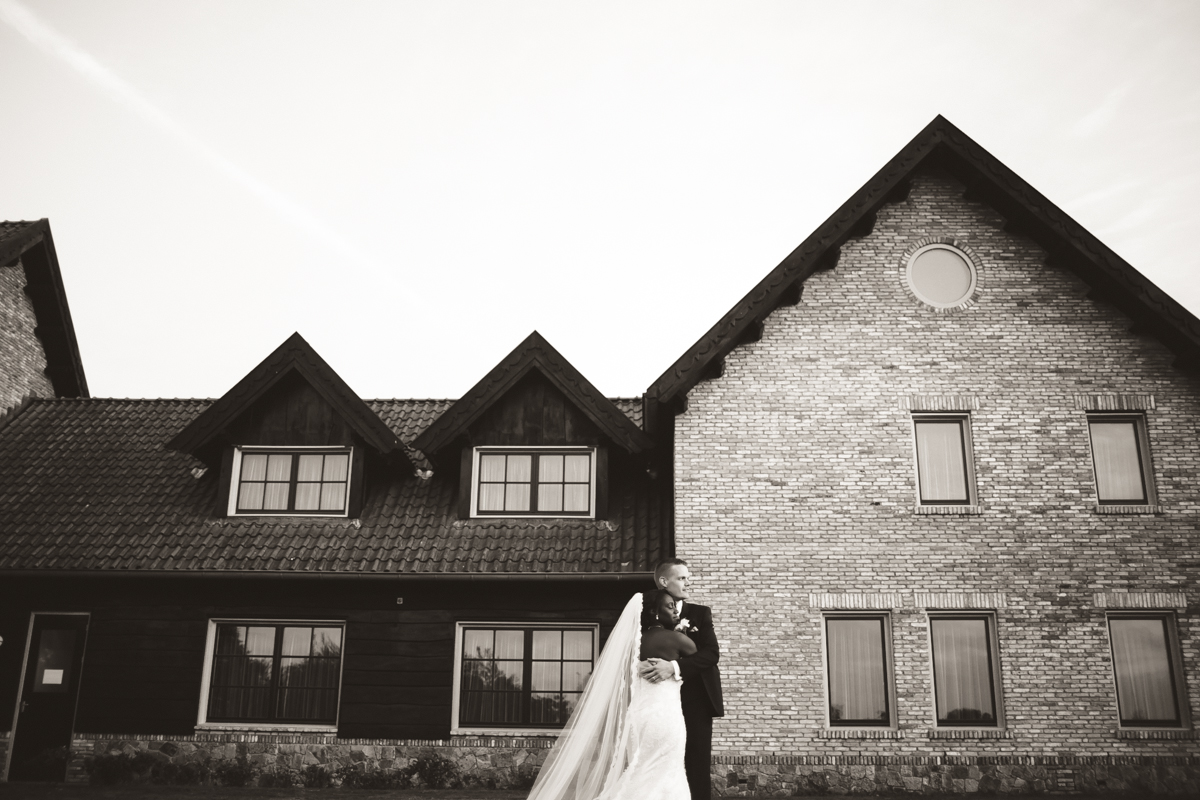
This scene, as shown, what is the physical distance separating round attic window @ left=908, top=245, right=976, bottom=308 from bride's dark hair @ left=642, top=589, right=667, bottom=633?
27.5ft

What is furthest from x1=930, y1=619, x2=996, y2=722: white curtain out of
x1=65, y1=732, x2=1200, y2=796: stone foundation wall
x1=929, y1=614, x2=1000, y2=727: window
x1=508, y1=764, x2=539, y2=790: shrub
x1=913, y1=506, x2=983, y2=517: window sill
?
x1=508, y1=764, x2=539, y2=790: shrub

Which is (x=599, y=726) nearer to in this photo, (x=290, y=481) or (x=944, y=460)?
(x=944, y=460)

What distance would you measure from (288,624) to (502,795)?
4300mm

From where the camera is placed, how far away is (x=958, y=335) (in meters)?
14.8

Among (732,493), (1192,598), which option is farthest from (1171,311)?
(732,493)

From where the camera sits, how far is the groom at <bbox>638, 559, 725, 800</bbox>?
845 centimetres

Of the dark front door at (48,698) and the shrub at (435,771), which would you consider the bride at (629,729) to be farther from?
the dark front door at (48,698)

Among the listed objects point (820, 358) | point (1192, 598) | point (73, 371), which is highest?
point (73, 371)

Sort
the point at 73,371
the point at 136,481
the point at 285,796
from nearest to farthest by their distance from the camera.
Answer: the point at 285,796
the point at 136,481
the point at 73,371

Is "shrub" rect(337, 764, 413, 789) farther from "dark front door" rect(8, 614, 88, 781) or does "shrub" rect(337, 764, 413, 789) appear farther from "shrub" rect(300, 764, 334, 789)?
"dark front door" rect(8, 614, 88, 781)

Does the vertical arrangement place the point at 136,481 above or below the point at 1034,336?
below

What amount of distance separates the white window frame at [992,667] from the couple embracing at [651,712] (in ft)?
20.0

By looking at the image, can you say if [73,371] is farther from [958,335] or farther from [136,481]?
[958,335]

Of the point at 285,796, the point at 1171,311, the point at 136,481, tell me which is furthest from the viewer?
the point at 136,481
